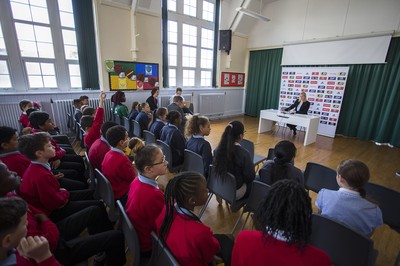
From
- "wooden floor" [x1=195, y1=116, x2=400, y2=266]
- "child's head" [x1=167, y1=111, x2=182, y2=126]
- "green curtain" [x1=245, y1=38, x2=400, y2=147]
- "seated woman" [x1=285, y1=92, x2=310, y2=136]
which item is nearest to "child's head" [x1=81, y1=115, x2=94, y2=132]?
"child's head" [x1=167, y1=111, x2=182, y2=126]

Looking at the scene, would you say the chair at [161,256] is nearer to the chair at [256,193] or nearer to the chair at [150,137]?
the chair at [256,193]

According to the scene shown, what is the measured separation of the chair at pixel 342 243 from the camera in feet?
3.79

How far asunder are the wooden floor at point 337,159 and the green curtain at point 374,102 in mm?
390

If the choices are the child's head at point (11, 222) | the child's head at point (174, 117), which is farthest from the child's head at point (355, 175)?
the child's head at point (174, 117)

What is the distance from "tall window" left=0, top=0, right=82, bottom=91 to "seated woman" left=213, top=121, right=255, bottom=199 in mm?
4796

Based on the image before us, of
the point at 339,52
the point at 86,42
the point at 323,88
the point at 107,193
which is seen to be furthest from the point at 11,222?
the point at 339,52

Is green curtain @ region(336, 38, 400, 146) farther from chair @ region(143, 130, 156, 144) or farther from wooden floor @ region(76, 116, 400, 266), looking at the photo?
chair @ region(143, 130, 156, 144)

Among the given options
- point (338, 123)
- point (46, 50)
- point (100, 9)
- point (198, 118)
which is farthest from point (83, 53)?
point (338, 123)

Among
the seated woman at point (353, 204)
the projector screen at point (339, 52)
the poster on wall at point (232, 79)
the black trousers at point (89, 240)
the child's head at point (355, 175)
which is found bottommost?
the black trousers at point (89, 240)

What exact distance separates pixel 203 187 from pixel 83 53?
17.7 ft

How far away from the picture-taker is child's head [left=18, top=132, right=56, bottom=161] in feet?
4.98

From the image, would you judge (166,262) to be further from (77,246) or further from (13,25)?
(13,25)

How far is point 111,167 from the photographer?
179 centimetres

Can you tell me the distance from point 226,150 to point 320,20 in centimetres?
677
